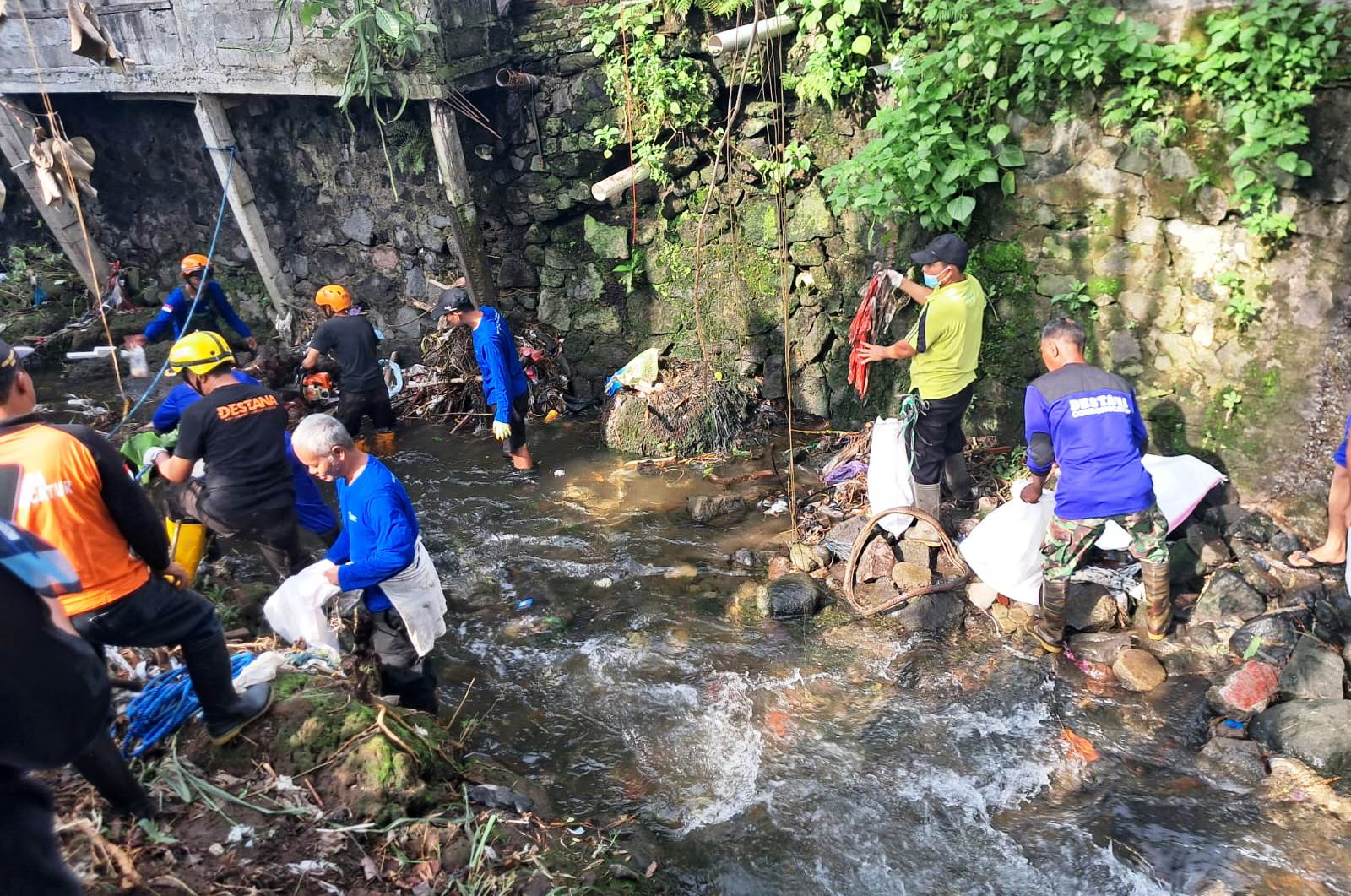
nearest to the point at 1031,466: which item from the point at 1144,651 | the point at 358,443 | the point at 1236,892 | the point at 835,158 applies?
the point at 1144,651

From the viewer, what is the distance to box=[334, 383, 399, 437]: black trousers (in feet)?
25.2

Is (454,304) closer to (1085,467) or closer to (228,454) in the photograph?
(228,454)

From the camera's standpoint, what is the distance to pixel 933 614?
555 centimetres

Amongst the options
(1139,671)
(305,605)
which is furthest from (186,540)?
(1139,671)

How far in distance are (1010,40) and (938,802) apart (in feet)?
16.0

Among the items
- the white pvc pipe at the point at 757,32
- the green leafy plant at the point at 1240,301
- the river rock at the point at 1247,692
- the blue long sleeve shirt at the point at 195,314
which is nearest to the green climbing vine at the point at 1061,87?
the green leafy plant at the point at 1240,301

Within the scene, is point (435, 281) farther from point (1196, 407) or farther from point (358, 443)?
point (1196, 407)

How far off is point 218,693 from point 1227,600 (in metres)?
5.46

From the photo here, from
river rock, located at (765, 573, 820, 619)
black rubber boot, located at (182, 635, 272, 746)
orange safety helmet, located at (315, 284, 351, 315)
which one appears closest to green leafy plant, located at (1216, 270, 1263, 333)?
river rock, located at (765, 573, 820, 619)

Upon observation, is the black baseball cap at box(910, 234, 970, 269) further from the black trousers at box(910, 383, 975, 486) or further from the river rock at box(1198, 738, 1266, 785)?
the river rock at box(1198, 738, 1266, 785)

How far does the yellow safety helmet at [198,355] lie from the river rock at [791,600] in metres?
3.71

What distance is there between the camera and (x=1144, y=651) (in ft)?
16.3

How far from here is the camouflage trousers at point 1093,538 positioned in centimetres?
478

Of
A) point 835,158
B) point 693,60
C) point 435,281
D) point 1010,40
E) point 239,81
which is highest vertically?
point 239,81
